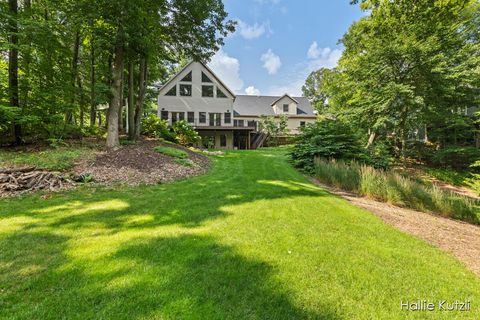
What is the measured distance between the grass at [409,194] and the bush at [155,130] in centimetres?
1133

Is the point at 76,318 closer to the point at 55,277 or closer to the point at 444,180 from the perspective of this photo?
the point at 55,277

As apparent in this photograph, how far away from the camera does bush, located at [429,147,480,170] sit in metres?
14.3

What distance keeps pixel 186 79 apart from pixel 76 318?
75.7ft

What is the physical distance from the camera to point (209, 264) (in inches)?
105

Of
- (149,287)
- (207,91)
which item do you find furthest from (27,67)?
(207,91)

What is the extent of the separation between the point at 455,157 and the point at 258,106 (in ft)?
67.8

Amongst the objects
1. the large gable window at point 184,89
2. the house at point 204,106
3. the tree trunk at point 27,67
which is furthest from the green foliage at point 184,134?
the tree trunk at point 27,67

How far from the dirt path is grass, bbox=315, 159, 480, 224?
106cm

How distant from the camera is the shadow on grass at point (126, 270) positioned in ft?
6.46

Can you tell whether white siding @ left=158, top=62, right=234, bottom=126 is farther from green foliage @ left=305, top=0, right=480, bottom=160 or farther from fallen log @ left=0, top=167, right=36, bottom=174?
fallen log @ left=0, top=167, right=36, bottom=174

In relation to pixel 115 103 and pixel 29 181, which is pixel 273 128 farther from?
pixel 29 181

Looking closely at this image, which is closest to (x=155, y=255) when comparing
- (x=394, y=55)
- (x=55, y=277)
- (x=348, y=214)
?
(x=55, y=277)

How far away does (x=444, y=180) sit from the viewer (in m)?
14.0

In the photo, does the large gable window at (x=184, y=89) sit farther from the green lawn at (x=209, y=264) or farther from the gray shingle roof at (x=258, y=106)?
the green lawn at (x=209, y=264)
